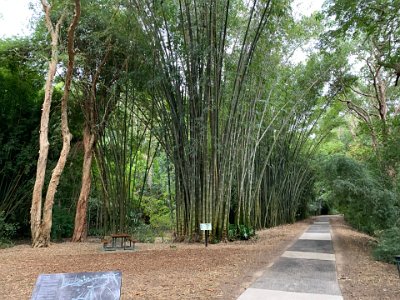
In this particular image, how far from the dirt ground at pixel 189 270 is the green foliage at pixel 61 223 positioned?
3112 mm

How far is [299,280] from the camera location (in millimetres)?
3689

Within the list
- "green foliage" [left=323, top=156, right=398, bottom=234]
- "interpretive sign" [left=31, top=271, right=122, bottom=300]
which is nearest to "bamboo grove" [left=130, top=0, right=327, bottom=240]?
"green foliage" [left=323, top=156, right=398, bottom=234]

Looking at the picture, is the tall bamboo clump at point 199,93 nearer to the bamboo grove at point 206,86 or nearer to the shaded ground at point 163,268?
the bamboo grove at point 206,86

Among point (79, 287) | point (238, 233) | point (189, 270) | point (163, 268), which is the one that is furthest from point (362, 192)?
point (79, 287)

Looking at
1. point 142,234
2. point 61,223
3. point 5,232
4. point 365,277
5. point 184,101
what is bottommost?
point 365,277

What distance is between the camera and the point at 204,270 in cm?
425

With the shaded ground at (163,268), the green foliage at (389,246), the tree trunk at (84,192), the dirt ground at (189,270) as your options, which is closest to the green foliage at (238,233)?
the shaded ground at (163,268)

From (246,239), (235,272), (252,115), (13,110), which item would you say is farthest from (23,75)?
(235,272)

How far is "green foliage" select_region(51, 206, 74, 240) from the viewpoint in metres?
9.45

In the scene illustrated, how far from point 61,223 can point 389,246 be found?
8481mm

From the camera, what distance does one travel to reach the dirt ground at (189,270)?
332cm

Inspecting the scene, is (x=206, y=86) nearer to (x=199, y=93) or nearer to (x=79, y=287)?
(x=199, y=93)

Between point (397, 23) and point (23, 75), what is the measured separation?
8.53m

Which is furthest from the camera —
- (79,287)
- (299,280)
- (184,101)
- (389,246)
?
(184,101)
